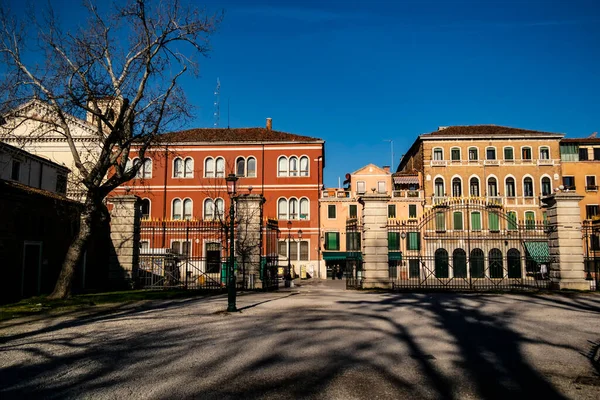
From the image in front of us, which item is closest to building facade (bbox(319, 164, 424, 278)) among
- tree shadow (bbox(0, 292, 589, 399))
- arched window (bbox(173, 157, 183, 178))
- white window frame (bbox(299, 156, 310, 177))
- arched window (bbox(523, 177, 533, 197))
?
white window frame (bbox(299, 156, 310, 177))

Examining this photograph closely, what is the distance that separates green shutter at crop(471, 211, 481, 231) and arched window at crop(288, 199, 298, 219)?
15.4 m

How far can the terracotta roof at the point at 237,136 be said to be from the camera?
42.9m

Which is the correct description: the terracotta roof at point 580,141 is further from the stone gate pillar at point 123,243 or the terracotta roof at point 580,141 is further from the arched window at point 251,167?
the stone gate pillar at point 123,243

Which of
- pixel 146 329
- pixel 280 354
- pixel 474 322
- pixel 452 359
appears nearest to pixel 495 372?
pixel 452 359

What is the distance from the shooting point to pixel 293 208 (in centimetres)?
4225

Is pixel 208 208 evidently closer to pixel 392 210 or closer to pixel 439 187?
pixel 392 210

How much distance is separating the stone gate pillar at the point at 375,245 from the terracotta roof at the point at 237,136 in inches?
962

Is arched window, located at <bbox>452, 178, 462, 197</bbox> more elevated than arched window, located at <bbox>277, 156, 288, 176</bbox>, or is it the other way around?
arched window, located at <bbox>277, 156, 288, 176</bbox>

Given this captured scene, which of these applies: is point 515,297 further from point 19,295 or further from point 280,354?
point 19,295

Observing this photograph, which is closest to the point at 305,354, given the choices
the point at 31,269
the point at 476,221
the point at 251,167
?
the point at 31,269

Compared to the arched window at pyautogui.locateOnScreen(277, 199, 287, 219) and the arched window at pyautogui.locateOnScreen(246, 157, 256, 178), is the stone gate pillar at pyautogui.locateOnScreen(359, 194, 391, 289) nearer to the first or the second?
the arched window at pyautogui.locateOnScreen(277, 199, 287, 219)

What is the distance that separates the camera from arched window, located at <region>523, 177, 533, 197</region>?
4200 cm

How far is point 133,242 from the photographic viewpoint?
66.0ft

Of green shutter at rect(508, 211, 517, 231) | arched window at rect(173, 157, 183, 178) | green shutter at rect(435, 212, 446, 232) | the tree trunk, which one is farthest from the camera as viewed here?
arched window at rect(173, 157, 183, 178)
